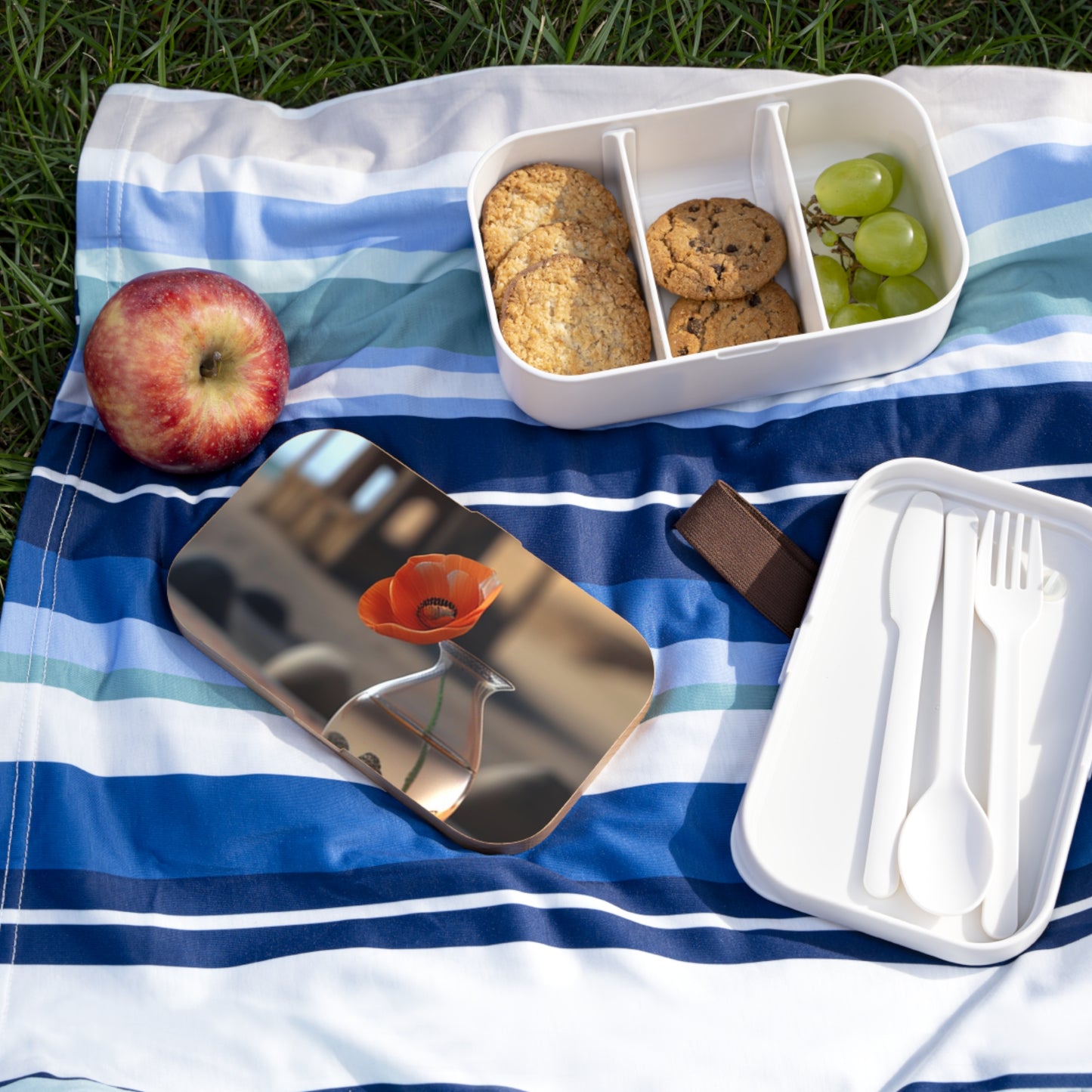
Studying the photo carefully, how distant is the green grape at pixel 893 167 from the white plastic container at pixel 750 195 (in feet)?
0.04

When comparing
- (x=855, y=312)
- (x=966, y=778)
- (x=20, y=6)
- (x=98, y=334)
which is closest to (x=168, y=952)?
(x=98, y=334)

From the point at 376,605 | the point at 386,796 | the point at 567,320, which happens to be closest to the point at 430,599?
the point at 376,605

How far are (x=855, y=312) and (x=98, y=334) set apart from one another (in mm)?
673

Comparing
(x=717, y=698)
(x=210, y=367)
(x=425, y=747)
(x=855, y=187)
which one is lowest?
(x=425, y=747)

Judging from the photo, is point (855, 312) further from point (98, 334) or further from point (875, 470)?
point (98, 334)

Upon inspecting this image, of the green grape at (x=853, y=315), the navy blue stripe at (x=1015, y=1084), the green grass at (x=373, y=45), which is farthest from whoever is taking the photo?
the green grass at (x=373, y=45)

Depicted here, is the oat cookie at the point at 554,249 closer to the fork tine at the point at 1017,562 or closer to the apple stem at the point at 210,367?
the apple stem at the point at 210,367

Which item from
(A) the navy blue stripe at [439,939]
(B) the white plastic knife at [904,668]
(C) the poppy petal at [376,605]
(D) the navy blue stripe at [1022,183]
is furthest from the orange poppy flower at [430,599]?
(D) the navy blue stripe at [1022,183]

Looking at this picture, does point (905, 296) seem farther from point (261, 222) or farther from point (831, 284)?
point (261, 222)

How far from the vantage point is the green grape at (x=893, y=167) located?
0.99 meters

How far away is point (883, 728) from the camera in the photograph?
88cm

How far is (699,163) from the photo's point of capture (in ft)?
3.44

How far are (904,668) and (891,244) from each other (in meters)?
0.37

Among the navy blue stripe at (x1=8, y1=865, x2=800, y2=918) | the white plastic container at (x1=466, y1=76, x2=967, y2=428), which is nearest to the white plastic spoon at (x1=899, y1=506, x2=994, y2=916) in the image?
the navy blue stripe at (x1=8, y1=865, x2=800, y2=918)
